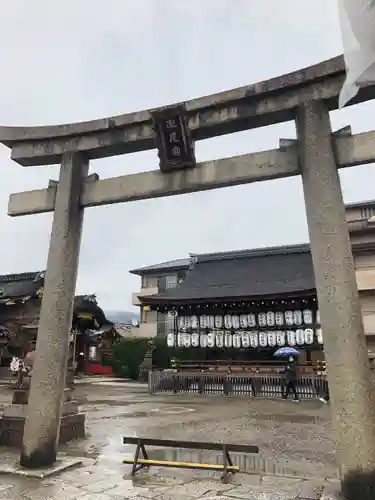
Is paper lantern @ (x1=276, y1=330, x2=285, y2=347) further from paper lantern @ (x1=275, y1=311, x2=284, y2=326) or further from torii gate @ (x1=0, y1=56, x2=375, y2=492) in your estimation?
torii gate @ (x1=0, y1=56, x2=375, y2=492)

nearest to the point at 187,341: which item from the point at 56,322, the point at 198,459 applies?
the point at 198,459

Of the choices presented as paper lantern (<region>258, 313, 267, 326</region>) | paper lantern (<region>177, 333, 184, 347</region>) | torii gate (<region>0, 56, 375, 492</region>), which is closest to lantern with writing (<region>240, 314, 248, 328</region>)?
paper lantern (<region>258, 313, 267, 326</region>)

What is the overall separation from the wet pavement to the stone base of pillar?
236 millimetres

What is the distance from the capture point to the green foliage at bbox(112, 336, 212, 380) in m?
32.8

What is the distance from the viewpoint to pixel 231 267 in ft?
95.1

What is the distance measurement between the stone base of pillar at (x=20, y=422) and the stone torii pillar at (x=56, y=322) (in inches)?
63.9

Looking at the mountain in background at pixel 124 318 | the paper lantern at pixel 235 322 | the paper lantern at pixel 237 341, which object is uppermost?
the mountain in background at pixel 124 318

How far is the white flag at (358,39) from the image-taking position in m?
3.31

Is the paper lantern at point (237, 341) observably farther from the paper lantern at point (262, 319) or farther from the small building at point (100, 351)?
the small building at point (100, 351)

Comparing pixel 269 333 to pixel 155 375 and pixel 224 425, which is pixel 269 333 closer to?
pixel 155 375

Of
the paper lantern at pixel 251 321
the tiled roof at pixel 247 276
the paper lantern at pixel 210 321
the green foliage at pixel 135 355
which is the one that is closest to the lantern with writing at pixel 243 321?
the paper lantern at pixel 251 321

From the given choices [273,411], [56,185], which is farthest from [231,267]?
[56,185]

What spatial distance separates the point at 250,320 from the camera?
909 inches

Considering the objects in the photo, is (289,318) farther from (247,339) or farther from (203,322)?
(203,322)
